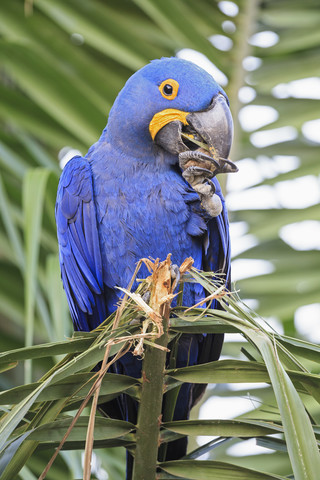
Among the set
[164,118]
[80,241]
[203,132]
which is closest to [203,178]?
[203,132]

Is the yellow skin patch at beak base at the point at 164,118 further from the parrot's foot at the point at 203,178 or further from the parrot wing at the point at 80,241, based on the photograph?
the parrot wing at the point at 80,241

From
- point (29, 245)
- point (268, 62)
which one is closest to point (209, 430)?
point (29, 245)

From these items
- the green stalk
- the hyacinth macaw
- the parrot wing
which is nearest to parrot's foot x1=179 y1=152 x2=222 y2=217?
the hyacinth macaw

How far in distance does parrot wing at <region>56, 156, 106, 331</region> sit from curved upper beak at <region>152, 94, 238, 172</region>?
0.84 ft

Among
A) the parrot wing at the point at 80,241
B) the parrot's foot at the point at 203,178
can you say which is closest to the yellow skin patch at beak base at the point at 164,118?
the parrot's foot at the point at 203,178

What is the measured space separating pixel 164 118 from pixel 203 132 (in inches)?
5.5

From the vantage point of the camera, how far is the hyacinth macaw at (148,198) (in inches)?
68.2

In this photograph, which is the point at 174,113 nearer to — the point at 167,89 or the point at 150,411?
the point at 167,89

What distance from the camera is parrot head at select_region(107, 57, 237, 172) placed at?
1692 millimetres

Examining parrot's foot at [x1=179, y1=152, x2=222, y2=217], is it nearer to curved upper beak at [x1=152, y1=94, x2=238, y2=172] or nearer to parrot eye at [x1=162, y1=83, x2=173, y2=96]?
curved upper beak at [x1=152, y1=94, x2=238, y2=172]

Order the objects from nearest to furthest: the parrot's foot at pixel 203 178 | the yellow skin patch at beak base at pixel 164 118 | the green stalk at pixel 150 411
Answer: the green stalk at pixel 150 411, the parrot's foot at pixel 203 178, the yellow skin patch at beak base at pixel 164 118

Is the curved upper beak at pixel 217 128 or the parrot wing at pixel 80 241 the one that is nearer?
the curved upper beak at pixel 217 128

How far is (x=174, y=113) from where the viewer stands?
1773mm

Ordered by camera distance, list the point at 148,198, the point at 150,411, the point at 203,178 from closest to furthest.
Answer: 1. the point at 150,411
2. the point at 203,178
3. the point at 148,198
